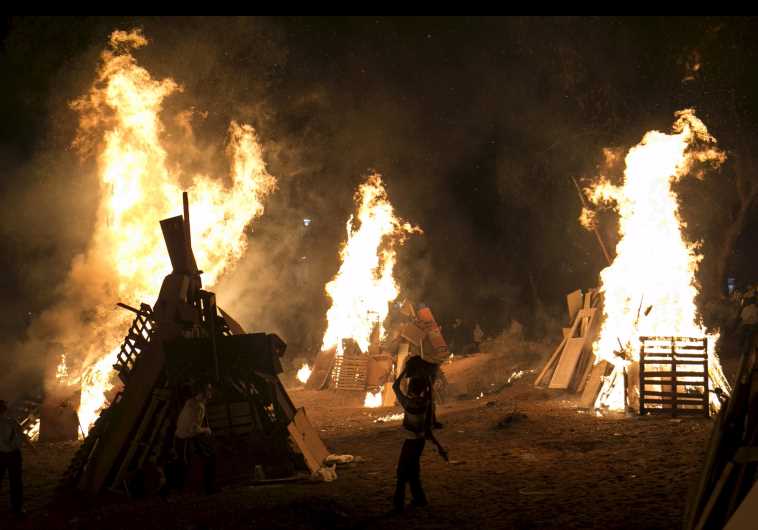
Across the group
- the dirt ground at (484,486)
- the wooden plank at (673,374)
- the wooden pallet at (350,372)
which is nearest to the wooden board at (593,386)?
the dirt ground at (484,486)

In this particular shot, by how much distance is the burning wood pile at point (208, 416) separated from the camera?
36.1 feet

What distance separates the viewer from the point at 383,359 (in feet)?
85.1

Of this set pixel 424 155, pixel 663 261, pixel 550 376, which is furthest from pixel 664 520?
pixel 424 155

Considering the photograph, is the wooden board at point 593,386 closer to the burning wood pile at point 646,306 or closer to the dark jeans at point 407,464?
the burning wood pile at point 646,306

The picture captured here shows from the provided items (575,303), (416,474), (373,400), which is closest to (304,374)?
(373,400)

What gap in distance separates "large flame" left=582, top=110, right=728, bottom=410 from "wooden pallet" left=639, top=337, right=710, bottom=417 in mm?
1082

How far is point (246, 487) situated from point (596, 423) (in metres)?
8.28

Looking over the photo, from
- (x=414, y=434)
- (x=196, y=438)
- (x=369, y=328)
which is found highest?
(x=369, y=328)

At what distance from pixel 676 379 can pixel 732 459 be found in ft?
36.3

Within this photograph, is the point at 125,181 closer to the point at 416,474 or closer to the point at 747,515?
the point at 416,474

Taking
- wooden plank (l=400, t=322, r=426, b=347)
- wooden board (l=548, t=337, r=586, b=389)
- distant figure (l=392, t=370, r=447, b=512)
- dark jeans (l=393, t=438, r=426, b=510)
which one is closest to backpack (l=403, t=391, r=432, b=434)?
distant figure (l=392, t=370, r=447, b=512)

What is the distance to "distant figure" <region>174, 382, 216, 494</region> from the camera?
9.88 meters

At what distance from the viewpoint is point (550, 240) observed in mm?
35375

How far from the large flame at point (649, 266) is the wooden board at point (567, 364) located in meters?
0.74
